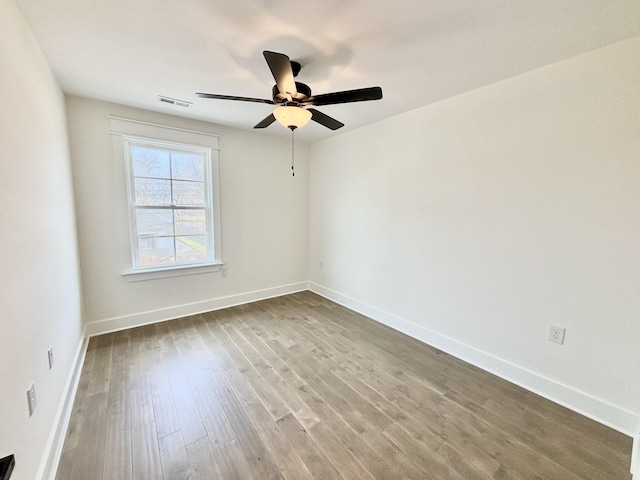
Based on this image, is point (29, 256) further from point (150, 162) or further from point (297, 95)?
point (150, 162)

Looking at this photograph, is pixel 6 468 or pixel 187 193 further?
pixel 187 193

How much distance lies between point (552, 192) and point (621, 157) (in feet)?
1.24

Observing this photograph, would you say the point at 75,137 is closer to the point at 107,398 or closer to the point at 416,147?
the point at 107,398

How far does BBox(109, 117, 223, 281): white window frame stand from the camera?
112 inches

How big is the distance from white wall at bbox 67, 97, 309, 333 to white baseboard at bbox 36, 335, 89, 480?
80 cm

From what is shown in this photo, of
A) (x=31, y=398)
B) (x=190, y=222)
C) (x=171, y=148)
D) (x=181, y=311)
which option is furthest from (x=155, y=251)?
(x=31, y=398)

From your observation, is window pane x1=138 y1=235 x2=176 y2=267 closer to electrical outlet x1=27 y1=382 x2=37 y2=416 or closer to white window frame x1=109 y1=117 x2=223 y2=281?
white window frame x1=109 y1=117 x2=223 y2=281

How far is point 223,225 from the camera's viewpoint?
3.60 m

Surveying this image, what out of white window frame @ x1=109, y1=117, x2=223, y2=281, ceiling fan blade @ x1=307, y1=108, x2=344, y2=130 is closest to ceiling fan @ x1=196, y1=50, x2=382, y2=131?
ceiling fan blade @ x1=307, y1=108, x2=344, y2=130

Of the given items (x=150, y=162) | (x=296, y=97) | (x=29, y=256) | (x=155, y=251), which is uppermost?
(x=296, y=97)

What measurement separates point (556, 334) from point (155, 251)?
12.9 ft

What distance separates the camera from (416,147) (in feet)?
9.20

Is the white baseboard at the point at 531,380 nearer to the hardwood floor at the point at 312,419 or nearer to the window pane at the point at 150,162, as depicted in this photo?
the hardwood floor at the point at 312,419

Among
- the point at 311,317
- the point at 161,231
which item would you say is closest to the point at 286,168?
the point at 161,231
